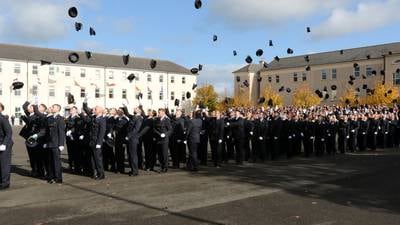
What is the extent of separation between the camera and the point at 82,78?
86250mm

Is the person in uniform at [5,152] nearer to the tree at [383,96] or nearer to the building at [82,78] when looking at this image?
the tree at [383,96]

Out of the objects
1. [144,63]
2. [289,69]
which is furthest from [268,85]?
[144,63]

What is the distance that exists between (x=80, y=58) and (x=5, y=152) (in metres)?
77.2

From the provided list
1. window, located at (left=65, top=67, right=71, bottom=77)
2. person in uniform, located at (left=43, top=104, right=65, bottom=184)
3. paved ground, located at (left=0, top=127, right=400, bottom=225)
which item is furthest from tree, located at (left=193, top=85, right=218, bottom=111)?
person in uniform, located at (left=43, top=104, right=65, bottom=184)

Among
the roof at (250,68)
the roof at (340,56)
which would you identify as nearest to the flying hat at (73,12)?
the roof at (340,56)

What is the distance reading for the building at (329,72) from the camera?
73375 millimetres

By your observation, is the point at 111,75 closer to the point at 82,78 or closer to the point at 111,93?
the point at 111,93

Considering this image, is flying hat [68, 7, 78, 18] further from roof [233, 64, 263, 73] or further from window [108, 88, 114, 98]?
roof [233, 64, 263, 73]

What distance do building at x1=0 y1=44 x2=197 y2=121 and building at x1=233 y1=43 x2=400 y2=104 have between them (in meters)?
13.2

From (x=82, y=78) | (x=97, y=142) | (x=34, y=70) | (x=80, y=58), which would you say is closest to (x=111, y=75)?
(x=82, y=78)

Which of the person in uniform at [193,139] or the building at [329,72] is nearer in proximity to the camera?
the person in uniform at [193,139]

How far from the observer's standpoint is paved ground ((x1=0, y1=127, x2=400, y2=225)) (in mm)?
8500

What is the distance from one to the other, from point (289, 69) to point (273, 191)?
→ 79.3 m

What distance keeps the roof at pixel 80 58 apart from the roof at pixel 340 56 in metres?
19.6
